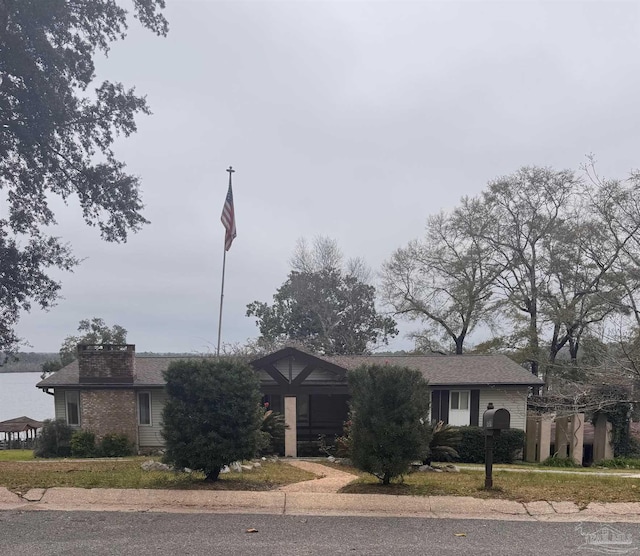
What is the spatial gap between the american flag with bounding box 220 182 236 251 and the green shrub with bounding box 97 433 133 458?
7.64m

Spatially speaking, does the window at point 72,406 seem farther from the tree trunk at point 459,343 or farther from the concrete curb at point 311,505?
the tree trunk at point 459,343

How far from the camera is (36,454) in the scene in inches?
725

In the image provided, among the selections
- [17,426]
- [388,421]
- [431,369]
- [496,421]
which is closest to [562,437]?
[431,369]

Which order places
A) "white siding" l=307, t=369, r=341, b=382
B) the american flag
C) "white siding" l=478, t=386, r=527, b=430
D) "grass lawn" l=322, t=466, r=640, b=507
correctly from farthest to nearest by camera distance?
"white siding" l=478, t=386, r=527, b=430
"white siding" l=307, t=369, r=341, b=382
the american flag
"grass lawn" l=322, t=466, r=640, b=507

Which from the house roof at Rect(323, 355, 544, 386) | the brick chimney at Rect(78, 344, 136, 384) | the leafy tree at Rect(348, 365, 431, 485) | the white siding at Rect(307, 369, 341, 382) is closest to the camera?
the leafy tree at Rect(348, 365, 431, 485)

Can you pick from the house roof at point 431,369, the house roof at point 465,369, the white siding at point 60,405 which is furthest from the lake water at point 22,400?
the house roof at point 465,369

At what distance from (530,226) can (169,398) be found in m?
26.1

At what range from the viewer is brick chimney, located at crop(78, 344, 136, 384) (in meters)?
18.9

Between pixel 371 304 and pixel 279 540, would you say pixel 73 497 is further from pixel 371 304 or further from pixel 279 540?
pixel 371 304

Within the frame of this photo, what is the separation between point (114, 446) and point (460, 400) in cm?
1219

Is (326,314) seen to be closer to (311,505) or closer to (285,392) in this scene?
(285,392)

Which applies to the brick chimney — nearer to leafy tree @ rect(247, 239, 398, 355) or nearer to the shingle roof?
the shingle roof

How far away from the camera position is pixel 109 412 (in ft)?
61.3

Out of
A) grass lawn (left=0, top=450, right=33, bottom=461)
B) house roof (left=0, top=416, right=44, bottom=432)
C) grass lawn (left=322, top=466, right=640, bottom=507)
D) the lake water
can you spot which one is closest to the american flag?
grass lawn (left=0, top=450, right=33, bottom=461)
